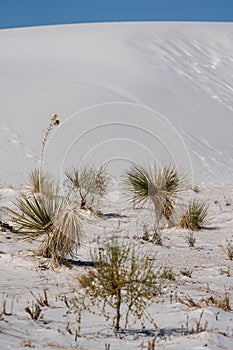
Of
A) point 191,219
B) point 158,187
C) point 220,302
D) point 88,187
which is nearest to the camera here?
point 220,302

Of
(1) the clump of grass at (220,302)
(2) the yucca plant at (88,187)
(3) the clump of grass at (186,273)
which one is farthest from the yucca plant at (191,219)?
(1) the clump of grass at (220,302)

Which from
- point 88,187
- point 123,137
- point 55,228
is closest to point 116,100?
point 123,137

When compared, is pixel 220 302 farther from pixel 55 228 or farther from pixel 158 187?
pixel 158 187

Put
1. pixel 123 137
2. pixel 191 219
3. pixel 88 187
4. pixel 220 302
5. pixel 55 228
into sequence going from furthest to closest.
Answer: pixel 123 137
pixel 88 187
pixel 191 219
pixel 55 228
pixel 220 302

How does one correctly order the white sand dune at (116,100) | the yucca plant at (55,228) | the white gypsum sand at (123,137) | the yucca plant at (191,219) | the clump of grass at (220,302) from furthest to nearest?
the white sand dune at (116,100), the yucca plant at (191,219), the yucca plant at (55,228), the clump of grass at (220,302), the white gypsum sand at (123,137)

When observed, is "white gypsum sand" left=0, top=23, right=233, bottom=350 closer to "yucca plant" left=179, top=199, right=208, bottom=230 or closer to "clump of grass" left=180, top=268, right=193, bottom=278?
"clump of grass" left=180, top=268, right=193, bottom=278

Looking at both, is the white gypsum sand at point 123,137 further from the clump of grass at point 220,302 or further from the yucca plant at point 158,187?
the yucca plant at point 158,187

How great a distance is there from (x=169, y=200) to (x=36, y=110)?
39.2 ft

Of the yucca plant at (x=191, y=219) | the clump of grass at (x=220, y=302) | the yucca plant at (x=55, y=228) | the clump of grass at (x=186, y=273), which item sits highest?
the yucca plant at (x=191, y=219)

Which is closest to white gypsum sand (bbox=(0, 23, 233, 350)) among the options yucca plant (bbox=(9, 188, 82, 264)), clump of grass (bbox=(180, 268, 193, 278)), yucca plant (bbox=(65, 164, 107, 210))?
clump of grass (bbox=(180, 268, 193, 278))

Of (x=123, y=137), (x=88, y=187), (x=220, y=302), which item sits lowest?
(x=220, y=302)

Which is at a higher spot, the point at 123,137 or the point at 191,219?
the point at 123,137

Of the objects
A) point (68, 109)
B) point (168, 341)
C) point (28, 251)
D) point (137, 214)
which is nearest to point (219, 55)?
point (68, 109)

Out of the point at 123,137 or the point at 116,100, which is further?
the point at 116,100
